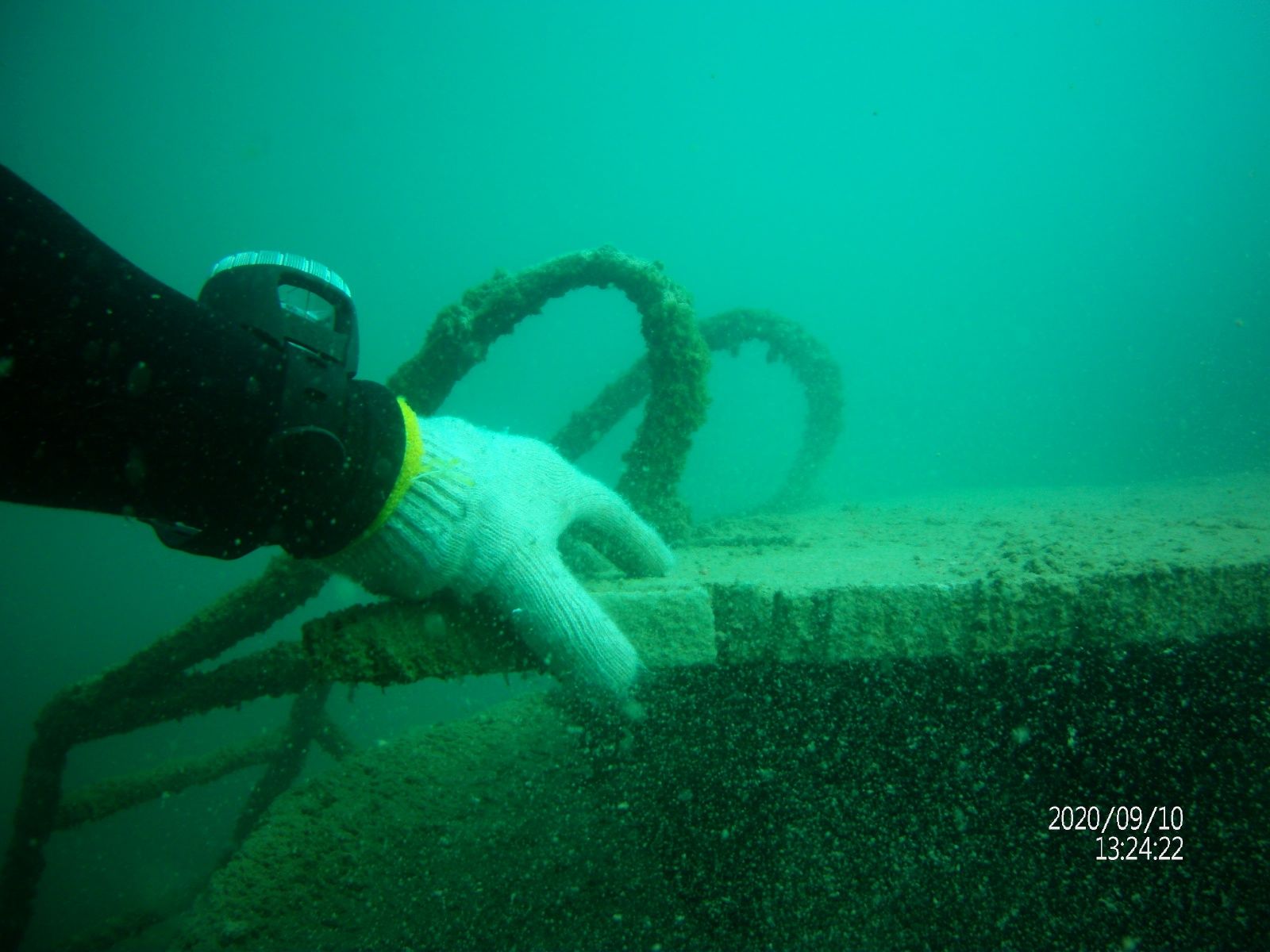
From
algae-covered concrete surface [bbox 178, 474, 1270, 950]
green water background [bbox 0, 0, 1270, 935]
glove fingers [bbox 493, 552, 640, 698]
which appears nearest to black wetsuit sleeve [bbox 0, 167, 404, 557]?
glove fingers [bbox 493, 552, 640, 698]

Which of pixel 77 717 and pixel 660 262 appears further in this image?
pixel 660 262

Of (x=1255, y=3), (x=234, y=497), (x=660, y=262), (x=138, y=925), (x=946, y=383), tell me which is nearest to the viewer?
(x=234, y=497)

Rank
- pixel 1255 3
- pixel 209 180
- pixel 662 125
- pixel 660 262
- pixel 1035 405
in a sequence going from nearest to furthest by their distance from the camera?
1. pixel 660 262
2. pixel 1035 405
3. pixel 1255 3
4. pixel 209 180
5. pixel 662 125

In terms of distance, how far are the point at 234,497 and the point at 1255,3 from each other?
398ft

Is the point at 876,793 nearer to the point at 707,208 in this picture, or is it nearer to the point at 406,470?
the point at 406,470

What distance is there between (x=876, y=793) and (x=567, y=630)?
1.01 meters

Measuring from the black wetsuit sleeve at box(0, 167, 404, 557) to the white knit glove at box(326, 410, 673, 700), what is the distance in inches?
9.2

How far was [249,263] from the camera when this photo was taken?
162cm

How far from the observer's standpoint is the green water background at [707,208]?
32094 millimetres

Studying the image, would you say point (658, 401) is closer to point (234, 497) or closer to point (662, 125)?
point (234, 497)

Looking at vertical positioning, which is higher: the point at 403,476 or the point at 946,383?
the point at 946,383

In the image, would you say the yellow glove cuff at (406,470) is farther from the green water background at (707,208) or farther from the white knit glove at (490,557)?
the green water background at (707,208)


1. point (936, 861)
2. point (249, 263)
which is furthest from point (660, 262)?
point (936, 861)

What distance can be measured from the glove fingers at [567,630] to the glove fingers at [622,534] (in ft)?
A: 1.93
